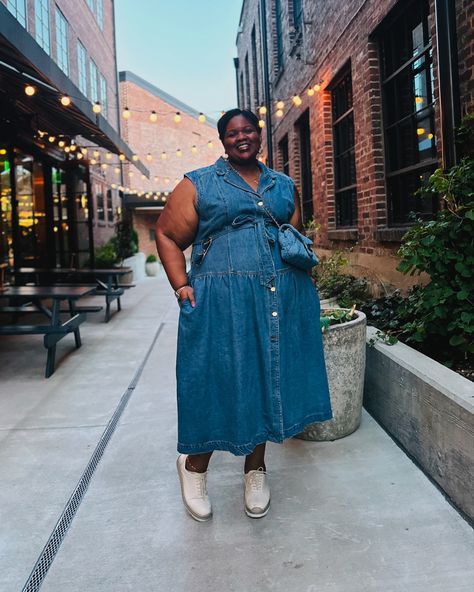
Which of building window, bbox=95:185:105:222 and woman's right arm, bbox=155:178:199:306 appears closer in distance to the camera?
woman's right arm, bbox=155:178:199:306

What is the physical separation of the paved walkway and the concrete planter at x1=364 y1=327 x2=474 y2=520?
90 millimetres

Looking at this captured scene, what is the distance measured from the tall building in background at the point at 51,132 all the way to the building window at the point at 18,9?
18 millimetres

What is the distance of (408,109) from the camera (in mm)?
4809

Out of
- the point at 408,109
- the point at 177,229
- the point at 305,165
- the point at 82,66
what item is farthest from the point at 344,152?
the point at 82,66

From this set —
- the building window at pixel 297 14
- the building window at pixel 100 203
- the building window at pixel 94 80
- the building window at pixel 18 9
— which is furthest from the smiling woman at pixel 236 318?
the building window at pixel 94 80

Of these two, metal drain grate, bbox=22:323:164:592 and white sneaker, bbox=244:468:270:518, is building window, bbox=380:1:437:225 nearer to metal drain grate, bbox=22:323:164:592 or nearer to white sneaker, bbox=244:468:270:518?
white sneaker, bbox=244:468:270:518

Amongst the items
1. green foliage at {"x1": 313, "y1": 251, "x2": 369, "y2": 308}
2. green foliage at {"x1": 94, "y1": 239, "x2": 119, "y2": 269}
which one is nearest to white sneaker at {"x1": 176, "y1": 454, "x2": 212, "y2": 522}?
green foliage at {"x1": 313, "y1": 251, "x2": 369, "y2": 308}

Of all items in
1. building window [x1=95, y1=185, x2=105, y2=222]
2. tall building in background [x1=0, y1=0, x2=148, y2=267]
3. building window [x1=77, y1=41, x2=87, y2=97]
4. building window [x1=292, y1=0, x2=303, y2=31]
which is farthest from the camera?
building window [x1=95, y1=185, x2=105, y2=222]

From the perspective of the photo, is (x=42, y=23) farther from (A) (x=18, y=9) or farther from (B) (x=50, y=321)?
(B) (x=50, y=321)

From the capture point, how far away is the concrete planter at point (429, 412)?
2301mm

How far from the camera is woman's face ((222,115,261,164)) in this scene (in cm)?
235

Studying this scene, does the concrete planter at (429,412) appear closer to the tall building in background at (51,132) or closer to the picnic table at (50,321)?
the picnic table at (50,321)

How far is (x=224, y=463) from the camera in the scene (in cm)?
299

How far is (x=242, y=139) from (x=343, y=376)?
5.04 feet
